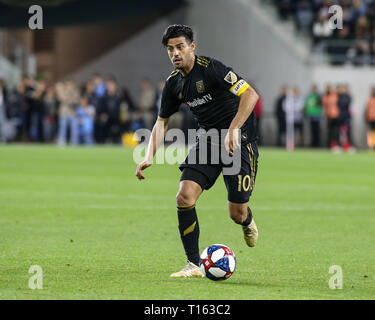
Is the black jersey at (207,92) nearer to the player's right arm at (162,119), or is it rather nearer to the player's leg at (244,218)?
the player's right arm at (162,119)

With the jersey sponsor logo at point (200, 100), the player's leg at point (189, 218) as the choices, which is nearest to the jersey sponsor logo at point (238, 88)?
the jersey sponsor logo at point (200, 100)

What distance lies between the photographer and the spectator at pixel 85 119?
29.7m

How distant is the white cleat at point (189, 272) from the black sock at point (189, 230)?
2.5 inches

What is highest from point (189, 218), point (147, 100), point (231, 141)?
point (147, 100)

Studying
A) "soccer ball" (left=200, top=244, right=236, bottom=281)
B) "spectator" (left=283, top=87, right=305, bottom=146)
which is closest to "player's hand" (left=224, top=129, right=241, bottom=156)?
"soccer ball" (left=200, top=244, right=236, bottom=281)

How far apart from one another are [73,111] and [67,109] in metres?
0.21

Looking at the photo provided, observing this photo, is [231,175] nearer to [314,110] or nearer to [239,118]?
[239,118]

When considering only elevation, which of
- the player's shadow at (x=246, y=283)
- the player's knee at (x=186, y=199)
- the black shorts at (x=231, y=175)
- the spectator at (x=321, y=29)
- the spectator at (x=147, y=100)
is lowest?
the player's shadow at (x=246, y=283)

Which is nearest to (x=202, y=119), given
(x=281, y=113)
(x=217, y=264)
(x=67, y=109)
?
(x=217, y=264)

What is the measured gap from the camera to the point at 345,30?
32.6 meters
